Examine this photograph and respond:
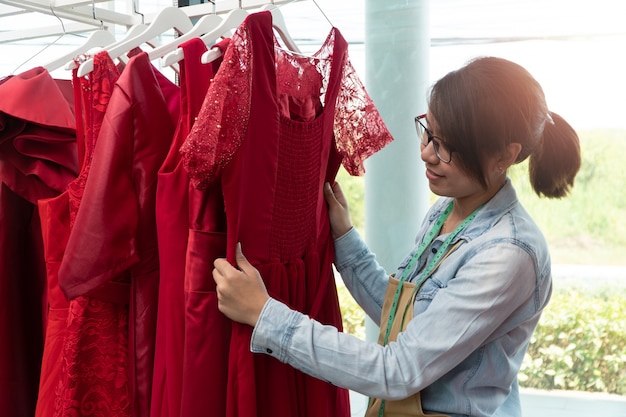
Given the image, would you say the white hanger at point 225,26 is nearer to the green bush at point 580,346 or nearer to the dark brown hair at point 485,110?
the dark brown hair at point 485,110

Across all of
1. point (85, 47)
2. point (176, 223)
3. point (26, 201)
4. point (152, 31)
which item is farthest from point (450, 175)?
point (26, 201)

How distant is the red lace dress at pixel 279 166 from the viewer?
3.35ft

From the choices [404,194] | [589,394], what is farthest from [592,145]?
[589,394]

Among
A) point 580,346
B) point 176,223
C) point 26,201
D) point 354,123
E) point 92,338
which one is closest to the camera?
point 176,223

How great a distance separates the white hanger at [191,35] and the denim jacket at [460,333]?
479 millimetres

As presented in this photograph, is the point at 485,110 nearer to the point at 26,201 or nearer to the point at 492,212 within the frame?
the point at 492,212

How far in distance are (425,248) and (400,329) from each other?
16cm

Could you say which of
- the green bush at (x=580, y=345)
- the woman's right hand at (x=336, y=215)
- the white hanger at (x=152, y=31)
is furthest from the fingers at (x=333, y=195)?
the green bush at (x=580, y=345)

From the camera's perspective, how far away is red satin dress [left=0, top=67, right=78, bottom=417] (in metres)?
1.33

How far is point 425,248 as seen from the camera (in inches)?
49.7

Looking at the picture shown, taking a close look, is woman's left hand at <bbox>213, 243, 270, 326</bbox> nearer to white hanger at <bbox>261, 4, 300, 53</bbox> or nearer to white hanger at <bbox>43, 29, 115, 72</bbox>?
white hanger at <bbox>261, 4, 300, 53</bbox>

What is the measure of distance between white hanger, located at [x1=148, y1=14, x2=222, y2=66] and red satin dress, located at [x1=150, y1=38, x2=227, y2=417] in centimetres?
8

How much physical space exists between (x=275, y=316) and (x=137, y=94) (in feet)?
1.47

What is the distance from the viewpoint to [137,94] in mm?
1145
